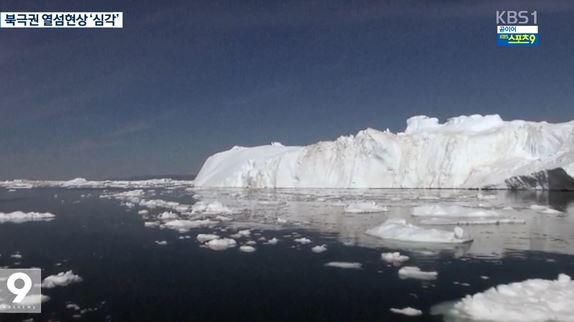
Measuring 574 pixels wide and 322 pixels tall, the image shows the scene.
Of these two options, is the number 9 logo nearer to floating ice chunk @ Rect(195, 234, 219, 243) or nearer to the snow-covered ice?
floating ice chunk @ Rect(195, 234, 219, 243)

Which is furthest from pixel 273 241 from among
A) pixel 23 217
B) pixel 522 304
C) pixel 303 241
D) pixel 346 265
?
pixel 23 217

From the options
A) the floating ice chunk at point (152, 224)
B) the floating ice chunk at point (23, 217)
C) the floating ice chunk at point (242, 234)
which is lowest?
the floating ice chunk at point (242, 234)

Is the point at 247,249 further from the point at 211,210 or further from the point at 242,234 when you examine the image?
the point at 211,210

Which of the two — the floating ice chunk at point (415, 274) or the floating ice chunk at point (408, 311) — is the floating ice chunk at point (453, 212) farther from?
the floating ice chunk at point (408, 311)

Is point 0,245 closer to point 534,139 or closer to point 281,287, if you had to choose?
point 281,287

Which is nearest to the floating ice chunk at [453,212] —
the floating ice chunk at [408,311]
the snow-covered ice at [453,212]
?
the snow-covered ice at [453,212]

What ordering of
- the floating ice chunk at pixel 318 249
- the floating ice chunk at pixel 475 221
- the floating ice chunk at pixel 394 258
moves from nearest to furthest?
the floating ice chunk at pixel 394 258
the floating ice chunk at pixel 318 249
the floating ice chunk at pixel 475 221
